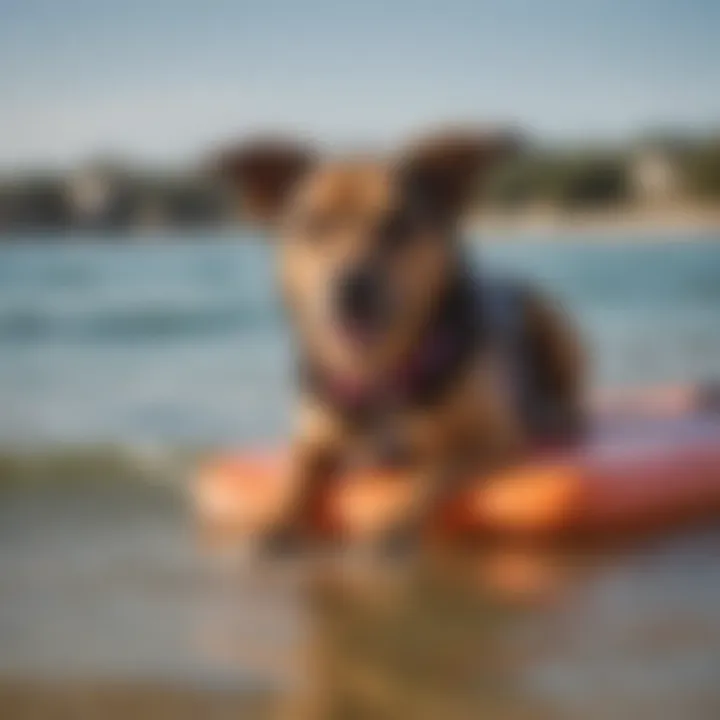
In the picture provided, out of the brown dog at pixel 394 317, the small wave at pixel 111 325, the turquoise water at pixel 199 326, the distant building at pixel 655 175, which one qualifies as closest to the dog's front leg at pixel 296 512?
the brown dog at pixel 394 317

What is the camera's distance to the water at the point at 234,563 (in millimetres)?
1147

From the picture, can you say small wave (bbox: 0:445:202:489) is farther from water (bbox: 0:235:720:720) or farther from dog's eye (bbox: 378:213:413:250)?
dog's eye (bbox: 378:213:413:250)

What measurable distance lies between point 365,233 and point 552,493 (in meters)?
0.35

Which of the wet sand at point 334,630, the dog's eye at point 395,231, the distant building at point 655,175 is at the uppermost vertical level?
the distant building at point 655,175

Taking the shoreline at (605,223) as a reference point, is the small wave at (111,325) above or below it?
below

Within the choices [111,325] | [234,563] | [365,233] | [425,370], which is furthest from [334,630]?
[111,325]

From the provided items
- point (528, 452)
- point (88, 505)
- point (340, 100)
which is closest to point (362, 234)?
point (340, 100)

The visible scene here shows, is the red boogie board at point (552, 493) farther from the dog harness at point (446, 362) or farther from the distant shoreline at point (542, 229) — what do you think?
the distant shoreline at point (542, 229)

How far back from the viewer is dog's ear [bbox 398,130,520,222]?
1433 millimetres

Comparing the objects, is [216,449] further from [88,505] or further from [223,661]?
[223,661]

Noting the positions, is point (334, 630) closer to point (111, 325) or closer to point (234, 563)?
point (234, 563)

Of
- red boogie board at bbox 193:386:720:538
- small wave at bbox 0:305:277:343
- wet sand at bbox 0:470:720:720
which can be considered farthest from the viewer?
small wave at bbox 0:305:277:343

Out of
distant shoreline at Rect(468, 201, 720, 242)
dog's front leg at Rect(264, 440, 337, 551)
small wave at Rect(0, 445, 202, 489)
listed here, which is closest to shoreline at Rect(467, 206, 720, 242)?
distant shoreline at Rect(468, 201, 720, 242)

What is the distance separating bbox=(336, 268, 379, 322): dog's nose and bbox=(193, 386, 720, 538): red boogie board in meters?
0.20
